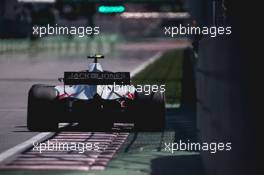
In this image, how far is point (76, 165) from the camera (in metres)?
12.2

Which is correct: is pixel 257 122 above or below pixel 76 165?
above

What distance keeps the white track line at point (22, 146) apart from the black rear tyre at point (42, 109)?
31 cm

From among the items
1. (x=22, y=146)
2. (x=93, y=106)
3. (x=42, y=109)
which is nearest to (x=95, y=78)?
(x=93, y=106)

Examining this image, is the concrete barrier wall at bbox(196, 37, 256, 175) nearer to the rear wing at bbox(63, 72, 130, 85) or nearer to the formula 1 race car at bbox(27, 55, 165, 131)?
the rear wing at bbox(63, 72, 130, 85)

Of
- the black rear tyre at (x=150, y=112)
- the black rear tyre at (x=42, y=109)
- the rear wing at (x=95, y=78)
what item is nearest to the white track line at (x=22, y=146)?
the black rear tyre at (x=42, y=109)

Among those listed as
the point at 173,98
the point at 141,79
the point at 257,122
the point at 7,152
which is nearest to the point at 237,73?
the point at 257,122

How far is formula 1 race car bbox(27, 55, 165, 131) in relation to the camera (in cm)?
1728

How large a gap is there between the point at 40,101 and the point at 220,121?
8.18 m

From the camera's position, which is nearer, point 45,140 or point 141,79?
point 45,140

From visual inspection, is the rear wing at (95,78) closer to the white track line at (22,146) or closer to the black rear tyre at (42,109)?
the white track line at (22,146)

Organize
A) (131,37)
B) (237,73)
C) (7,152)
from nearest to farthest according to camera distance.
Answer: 1. (237,73)
2. (7,152)
3. (131,37)

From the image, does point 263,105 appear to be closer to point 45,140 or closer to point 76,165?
point 76,165

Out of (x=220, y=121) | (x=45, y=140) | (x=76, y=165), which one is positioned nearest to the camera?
(x=220, y=121)

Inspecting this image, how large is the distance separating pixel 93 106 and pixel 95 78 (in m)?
1.18
